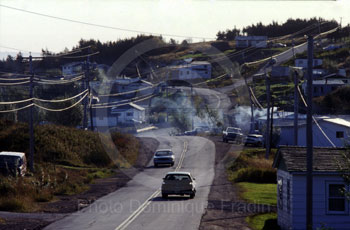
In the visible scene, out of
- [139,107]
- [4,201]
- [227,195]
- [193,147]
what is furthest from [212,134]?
[4,201]

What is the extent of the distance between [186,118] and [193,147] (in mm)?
37990

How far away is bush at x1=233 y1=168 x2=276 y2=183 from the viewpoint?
4662cm

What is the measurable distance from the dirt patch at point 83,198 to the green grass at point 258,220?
8.37 meters

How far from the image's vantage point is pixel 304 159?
2480 centimetres

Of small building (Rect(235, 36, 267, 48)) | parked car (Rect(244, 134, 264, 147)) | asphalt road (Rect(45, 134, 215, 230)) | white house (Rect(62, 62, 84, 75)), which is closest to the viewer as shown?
asphalt road (Rect(45, 134, 215, 230))

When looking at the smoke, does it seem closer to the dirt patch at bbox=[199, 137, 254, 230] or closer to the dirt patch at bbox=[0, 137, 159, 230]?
the dirt patch at bbox=[0, 137, 159, 230]

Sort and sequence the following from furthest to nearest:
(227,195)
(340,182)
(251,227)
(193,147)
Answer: (193,147) < (227,195) < (251,227) < (340,182)

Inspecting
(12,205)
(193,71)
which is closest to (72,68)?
(193,71)

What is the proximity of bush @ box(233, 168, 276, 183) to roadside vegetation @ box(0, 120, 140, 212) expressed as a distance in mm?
11001

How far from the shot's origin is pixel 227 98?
119m

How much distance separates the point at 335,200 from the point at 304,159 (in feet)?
6.40

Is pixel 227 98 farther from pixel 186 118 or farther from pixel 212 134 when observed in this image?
pixel 212 134

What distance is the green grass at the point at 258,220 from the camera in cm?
2634

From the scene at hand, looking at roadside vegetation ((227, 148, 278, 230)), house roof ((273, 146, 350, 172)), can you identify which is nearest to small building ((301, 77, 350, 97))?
roadside vegetation ((227, 148, 278, 230))
